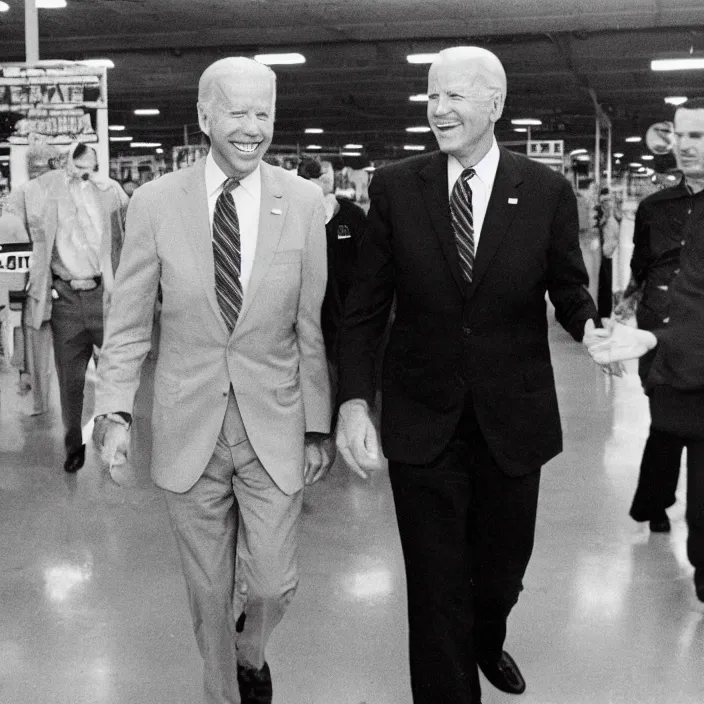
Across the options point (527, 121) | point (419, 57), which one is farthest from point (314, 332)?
point (527, 121)

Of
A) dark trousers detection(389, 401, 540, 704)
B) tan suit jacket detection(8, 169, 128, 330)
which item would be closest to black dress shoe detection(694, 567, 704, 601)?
dark trousers detection(389, 401, 540, 704)

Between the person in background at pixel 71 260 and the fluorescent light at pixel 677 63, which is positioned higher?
the fluorescent light at pixel 677 63

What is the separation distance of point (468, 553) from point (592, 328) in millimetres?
617

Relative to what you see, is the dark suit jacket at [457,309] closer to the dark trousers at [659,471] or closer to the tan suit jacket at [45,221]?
the dark trousers at [659,471]

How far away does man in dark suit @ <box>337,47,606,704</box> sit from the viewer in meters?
2.57

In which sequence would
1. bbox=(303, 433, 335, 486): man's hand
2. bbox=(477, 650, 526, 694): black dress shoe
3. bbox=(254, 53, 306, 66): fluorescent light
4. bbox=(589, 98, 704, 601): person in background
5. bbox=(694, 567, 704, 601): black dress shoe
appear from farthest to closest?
bbox=(254, 53, 306, 66): fluorescent light, bbox=(694, 567, 704, 601): black dress shoe, bbox=(477, 650, 526, 694): black dress shoe, bbox=(589, 98, 704, 601): person in background, bbox=(303, 433, 335, 486): man's hand

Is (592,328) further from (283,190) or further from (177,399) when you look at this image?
(177,399)

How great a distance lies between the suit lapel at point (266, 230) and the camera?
98.7 inches

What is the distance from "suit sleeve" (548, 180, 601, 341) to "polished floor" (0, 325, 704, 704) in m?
1.05

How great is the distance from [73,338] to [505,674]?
3.25m

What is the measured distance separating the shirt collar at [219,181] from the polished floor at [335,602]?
4.45 feet

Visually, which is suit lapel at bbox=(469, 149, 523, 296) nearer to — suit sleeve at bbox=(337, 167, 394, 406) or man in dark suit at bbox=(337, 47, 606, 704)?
man in dark suit at bbox=(337, 47, 606, 704)

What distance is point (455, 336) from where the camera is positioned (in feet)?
8.48

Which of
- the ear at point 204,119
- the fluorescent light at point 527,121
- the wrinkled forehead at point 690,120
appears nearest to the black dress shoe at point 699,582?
the wrinkled forehead at point 690,120
